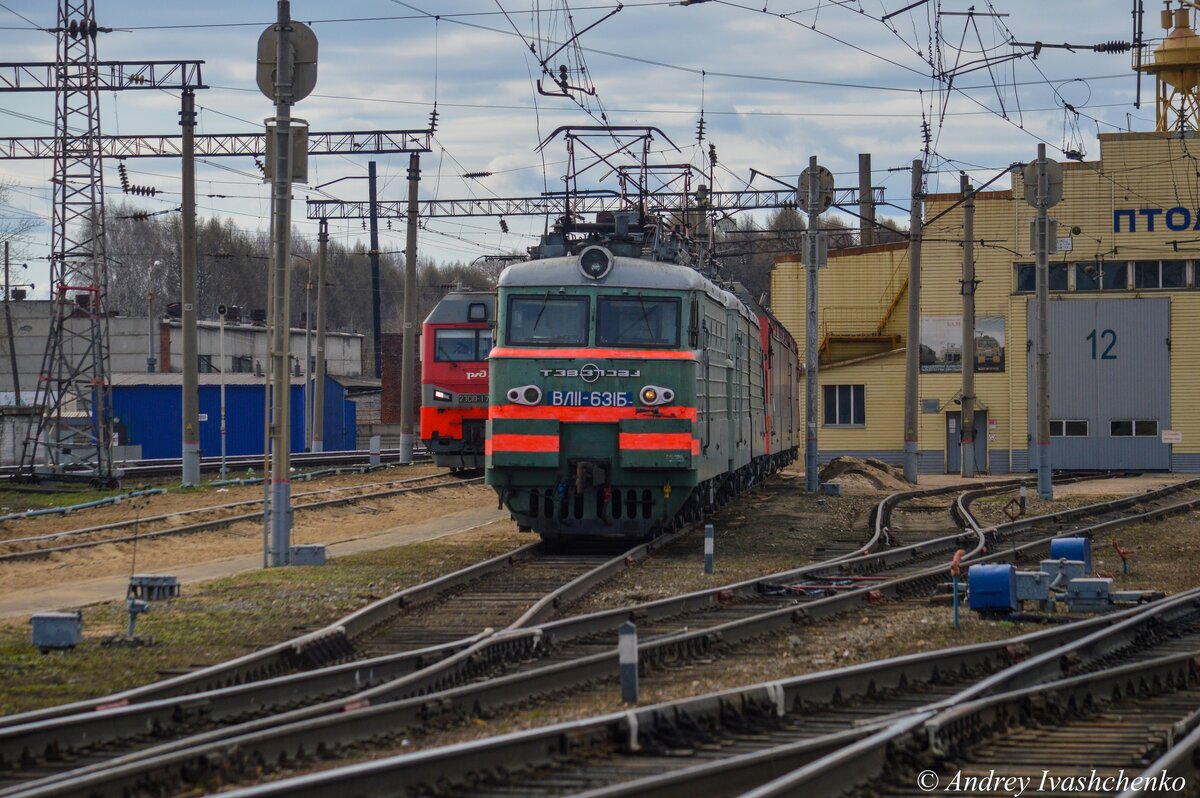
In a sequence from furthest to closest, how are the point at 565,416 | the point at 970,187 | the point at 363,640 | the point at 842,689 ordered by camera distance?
the point at 970,187, the point at 565,416, the point at 363,640, the point at 842,689

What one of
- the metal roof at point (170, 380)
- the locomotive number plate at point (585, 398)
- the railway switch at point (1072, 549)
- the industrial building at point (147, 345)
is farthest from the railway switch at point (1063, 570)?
the industrial building at point (147, 345)

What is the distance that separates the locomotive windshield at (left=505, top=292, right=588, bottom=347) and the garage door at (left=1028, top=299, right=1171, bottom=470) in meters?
33.8

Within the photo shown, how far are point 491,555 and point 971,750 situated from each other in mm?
11267

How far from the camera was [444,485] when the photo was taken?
33938 mm

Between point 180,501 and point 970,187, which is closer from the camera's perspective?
point 180,501

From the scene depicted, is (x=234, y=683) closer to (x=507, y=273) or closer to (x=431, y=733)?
(x=431, y=733)

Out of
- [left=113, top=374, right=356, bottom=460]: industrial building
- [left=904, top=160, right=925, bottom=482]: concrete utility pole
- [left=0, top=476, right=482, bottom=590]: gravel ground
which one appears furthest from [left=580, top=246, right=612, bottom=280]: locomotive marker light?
[left=113, top=374, right=356, bottom=460]: industrial building

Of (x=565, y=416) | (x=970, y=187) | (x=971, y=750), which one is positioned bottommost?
(x=971, y=750)

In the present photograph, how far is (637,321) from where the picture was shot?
59.9ft

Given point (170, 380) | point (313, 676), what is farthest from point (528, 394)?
point (170, 380)

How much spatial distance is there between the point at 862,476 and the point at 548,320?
871 inches

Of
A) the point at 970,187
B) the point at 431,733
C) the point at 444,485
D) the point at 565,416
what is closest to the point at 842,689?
the point at 431,733

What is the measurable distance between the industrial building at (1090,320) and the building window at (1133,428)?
32 mm

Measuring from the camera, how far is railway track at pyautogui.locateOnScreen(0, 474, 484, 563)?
→ 21.8 meters
